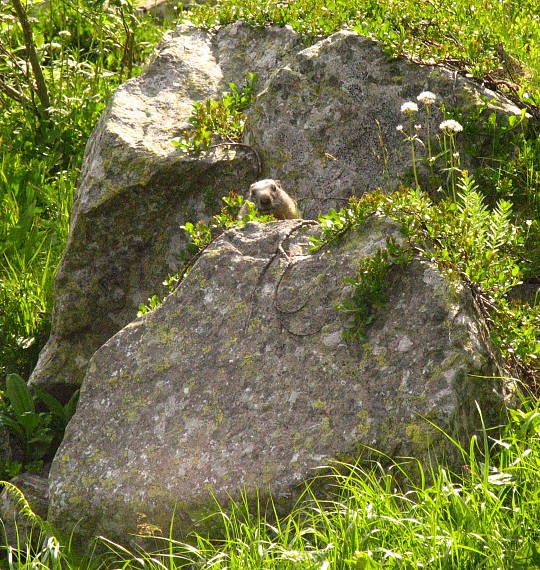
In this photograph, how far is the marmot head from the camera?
17.9 feet

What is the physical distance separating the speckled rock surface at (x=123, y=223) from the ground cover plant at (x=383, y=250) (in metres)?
0.33

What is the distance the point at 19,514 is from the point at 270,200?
2.84 meters

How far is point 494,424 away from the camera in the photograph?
3850 mm

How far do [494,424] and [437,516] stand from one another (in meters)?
1.08

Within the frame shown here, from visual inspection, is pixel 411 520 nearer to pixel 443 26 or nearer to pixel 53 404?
pixel 53 404

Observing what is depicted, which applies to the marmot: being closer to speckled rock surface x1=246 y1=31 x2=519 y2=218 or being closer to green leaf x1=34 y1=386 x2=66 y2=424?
speckled rock surface x1=246 y1=31 x2=519 y2=218

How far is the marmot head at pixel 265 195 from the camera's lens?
5.46 metres

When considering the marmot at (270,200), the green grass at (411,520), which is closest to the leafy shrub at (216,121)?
the marmot at (270,200)

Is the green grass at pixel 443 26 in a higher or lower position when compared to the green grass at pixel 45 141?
higher

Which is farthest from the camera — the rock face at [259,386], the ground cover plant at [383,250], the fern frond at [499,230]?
the fern frond at [499,230]

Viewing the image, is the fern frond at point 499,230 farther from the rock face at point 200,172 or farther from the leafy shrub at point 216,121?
the leafy shrub at point 216,121

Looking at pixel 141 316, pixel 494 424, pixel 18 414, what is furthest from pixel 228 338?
pixel 18 414

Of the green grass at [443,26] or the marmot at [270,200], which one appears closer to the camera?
the marmot at [270,200]

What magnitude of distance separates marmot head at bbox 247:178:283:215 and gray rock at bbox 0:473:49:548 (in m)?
2.55
